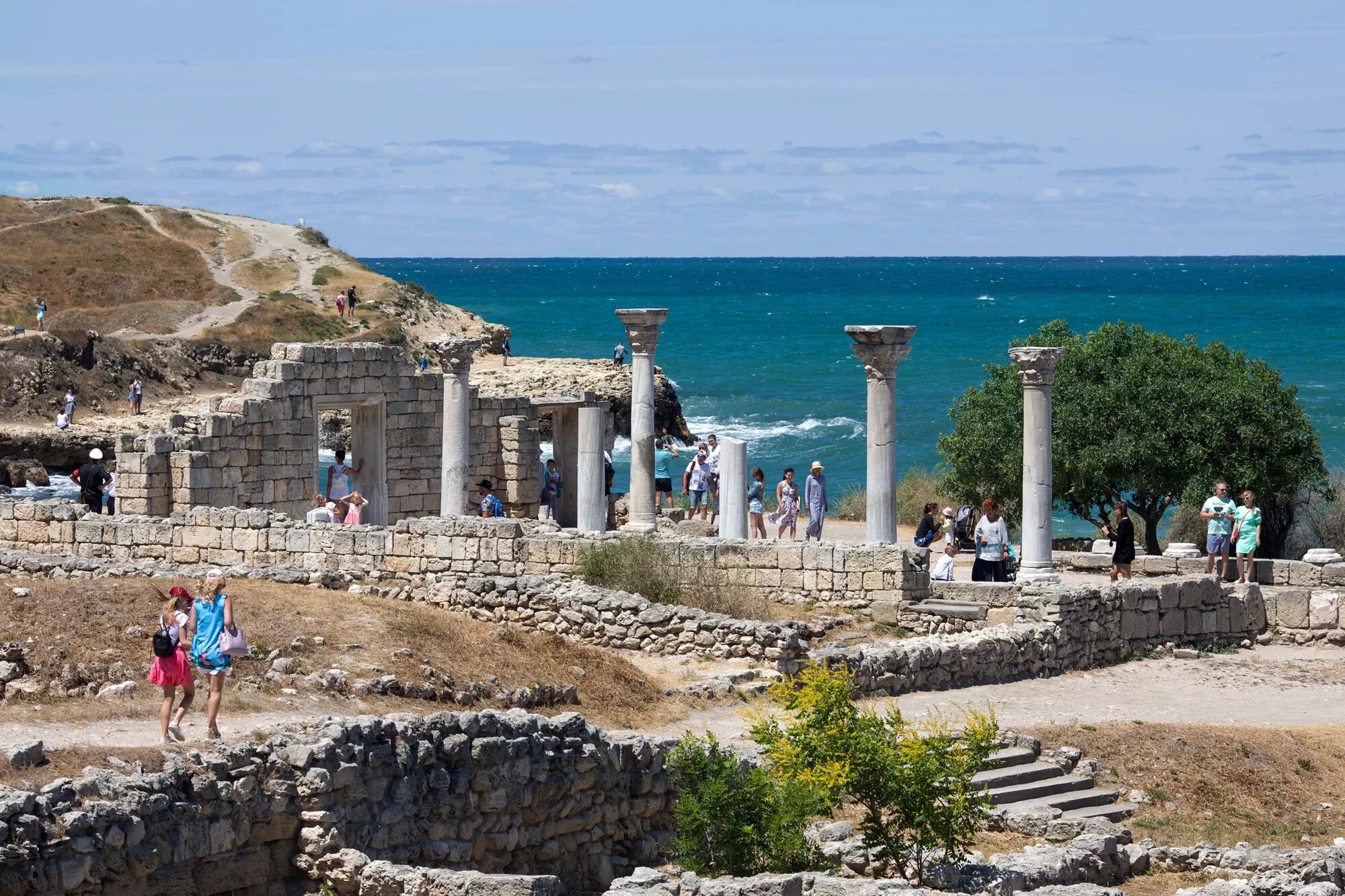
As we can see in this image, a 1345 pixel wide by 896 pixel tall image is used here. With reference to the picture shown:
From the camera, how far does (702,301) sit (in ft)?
538

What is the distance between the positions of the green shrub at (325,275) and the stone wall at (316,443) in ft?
204

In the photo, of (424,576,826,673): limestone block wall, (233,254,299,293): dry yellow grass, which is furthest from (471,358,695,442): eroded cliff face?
(424,576,826,673): limestone block wall

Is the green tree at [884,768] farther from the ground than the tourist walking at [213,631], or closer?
closer

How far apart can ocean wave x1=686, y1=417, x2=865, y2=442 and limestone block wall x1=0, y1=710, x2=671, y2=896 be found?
5690 centimetres

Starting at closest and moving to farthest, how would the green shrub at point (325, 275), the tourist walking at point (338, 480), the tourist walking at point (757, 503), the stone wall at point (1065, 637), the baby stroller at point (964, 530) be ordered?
the stone wall at point (1065, 637) → the baby stroller at point (964, 530) → the tourist walking at point (338, 480) → the tourist walking at point (757, 503) → the green shrub at point (325, 275)

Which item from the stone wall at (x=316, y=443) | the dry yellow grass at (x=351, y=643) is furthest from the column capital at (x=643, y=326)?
the dry yellow grass at (x=351, y=643)

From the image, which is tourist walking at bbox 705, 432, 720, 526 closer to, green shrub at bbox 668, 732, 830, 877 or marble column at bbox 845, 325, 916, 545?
marble column at bbox 845, 325, 916, 545

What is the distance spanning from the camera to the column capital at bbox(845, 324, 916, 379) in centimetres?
2256

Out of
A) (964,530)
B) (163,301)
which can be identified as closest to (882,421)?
(964,530)

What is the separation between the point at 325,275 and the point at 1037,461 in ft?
236

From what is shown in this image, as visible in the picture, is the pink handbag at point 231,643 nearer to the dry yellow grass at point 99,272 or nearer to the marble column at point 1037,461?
the marble column at point 1037,461

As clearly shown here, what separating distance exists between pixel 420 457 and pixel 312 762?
667 inches

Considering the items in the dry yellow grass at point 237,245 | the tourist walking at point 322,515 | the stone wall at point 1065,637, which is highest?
the dry yellow grass at point 237,245

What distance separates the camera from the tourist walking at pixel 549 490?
28.8m
